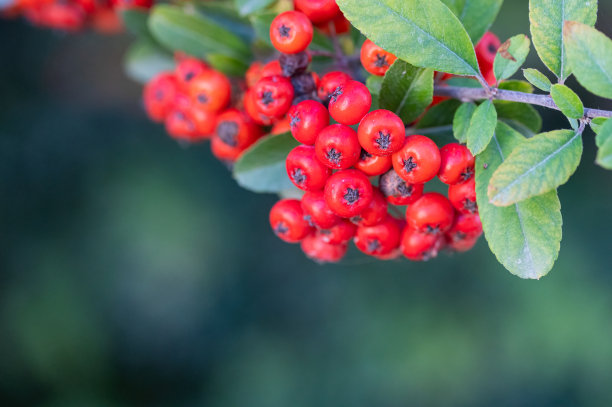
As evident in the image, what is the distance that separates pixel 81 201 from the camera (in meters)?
5.20

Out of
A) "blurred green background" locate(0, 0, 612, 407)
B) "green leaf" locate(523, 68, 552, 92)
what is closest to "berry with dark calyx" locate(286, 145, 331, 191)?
"green leaf" locate(523, 68, 552, 92)

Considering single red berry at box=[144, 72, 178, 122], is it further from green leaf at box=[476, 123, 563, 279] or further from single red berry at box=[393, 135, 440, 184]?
green leaf at box=[476, 123, 563, 279]

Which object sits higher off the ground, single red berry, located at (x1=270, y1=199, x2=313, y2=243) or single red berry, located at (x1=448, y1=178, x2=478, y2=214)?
single red berry, located at (x1=448, y1=178, x2=478, y2=214)

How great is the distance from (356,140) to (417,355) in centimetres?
386

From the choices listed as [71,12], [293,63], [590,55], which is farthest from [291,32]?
[71,12]

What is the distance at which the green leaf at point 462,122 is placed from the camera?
164cm

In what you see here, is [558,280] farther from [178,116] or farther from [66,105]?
[66,105]

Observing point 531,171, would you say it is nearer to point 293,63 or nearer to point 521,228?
point 521,228

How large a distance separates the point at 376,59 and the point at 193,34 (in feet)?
3.46

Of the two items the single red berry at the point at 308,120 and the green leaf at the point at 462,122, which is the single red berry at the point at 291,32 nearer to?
the single red berry at the point at 308,120

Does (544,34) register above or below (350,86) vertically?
above

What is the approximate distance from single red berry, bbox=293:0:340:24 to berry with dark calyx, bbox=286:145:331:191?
20.2 inches

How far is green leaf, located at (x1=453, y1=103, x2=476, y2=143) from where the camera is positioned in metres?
1.64

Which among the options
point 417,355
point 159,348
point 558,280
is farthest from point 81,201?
point 558,280
